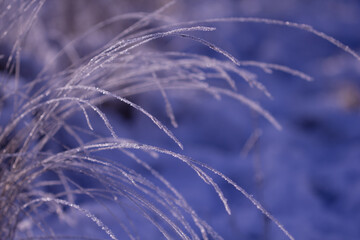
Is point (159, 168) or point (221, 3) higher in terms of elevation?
point (221, 3)

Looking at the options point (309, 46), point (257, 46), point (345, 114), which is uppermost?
point (309, 46)

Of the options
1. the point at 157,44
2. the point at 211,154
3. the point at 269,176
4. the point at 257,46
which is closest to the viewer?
the point at 269,176

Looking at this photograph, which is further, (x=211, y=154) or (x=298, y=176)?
(x=211, y=154)

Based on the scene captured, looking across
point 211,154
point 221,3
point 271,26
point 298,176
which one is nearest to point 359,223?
point 298,176

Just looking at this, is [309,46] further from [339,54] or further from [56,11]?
[56,11]

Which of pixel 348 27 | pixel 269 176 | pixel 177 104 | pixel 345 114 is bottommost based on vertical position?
pixel 269 176

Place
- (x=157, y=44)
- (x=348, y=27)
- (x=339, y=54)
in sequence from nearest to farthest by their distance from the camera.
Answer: (x=157, y=44)
(x=339, y=54)
(x=348, y=27)

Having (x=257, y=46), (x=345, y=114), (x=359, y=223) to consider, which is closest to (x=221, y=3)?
(x=257, y=46)

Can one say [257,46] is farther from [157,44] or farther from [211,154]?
[211,154]

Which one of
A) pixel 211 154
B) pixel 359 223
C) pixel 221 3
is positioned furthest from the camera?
pixel 221 3
